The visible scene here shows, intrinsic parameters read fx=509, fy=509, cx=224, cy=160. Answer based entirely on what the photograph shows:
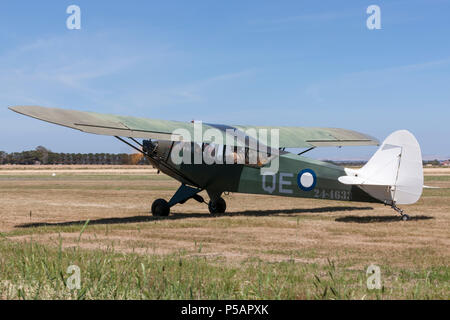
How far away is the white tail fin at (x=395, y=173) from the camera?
12.2 meters

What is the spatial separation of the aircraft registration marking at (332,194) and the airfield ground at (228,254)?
639mm

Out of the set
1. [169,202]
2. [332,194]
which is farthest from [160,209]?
[332,194]

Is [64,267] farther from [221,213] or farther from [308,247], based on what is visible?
[221,213]

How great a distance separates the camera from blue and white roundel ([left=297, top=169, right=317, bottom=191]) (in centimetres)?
1395

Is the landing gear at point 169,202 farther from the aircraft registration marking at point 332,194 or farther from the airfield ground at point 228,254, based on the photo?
the aircraft registration marking at point 332,194

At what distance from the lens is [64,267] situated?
677cm

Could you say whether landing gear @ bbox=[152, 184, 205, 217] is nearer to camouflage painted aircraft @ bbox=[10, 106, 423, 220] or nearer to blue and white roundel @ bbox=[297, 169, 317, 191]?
camouflage painted aircraft @ bbox=[10, 106, 423, 220]

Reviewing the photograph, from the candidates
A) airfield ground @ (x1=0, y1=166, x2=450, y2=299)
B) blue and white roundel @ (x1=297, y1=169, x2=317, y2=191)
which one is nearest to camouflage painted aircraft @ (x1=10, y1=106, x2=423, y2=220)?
blue and white roundel @ (x1=297, y1=169, x2=317, y2=191)

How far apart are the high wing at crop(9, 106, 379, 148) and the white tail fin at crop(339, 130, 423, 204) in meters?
3.89

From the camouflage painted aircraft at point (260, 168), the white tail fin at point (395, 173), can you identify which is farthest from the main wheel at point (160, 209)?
the white tail fin at point (395, 173)

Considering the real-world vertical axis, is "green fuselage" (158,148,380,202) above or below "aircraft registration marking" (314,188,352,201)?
above

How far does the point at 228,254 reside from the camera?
871cm

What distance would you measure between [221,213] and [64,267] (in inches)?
382
